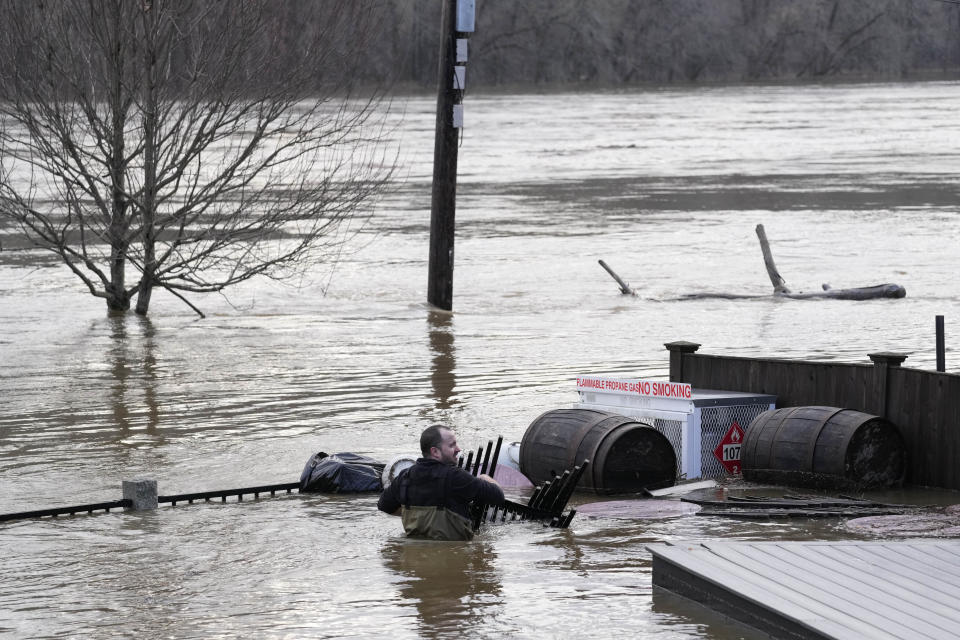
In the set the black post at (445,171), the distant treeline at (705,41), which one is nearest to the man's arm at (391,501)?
the black post at (445,171)

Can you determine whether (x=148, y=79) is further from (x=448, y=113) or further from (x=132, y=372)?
(x=132, y=372)

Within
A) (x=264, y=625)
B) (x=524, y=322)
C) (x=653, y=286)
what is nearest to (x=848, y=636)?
(x=264, y=625)

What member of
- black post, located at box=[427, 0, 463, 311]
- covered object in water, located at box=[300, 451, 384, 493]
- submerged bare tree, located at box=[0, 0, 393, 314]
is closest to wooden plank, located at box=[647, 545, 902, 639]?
covered object in water, located at box=[300, 451, 384, 493]

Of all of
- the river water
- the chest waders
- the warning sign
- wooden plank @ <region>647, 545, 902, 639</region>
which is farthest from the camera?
the warning sign

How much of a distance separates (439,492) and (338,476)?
171cm

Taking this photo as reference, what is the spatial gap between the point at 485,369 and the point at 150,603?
921 cm

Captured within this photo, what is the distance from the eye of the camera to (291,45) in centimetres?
2231

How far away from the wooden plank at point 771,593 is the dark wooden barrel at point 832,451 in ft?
9.14

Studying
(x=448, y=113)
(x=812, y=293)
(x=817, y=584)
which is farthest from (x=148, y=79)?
(x=817, y=584)

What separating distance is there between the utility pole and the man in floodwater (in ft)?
41.3

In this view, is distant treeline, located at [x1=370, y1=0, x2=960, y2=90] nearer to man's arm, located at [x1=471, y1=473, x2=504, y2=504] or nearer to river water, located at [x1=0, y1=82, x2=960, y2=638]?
river water, located at [x1=0, y1=82, x2=960, y2=638]

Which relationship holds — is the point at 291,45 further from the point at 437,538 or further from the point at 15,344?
the point at 437,538

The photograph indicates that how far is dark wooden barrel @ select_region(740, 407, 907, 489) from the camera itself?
10.8 metres

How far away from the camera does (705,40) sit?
13562 cm
